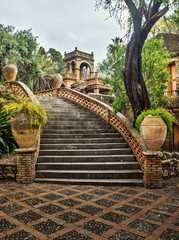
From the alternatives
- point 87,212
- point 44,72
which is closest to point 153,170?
point 87,212

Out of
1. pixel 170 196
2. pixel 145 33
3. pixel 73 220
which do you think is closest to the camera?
pixel 73 220

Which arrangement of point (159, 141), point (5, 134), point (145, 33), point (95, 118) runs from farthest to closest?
point (95, 118), point (5, 134), point (145, 33), point (159, 141)

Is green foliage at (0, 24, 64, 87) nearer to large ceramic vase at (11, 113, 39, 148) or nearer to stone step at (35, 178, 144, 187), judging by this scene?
large ceramic vase at (11, 113, 39, 148)

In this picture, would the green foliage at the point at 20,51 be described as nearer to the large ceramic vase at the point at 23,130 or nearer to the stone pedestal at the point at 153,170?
the large ceramic vase at the point at 23,130

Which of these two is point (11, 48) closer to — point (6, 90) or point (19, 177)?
point (6, 90)

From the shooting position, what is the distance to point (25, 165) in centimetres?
551

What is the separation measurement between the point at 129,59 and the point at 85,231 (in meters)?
5.15

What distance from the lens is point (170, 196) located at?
4.55 metres

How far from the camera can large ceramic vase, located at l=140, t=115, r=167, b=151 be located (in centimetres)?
513

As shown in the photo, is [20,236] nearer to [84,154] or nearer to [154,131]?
[154,131]

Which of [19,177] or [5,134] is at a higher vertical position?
[5,134]

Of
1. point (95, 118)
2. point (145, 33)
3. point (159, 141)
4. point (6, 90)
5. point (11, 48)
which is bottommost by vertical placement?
point (159, 141)

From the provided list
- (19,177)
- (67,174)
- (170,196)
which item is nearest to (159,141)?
(170,196)

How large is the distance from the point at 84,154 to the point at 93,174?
1.16 meters
